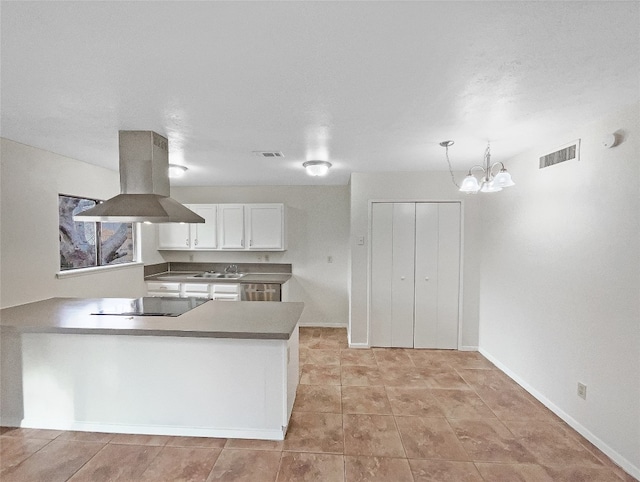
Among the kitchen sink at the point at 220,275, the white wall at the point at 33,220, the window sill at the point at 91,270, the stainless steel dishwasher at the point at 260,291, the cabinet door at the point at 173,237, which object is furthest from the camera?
the cabinet door at the point at 173,237

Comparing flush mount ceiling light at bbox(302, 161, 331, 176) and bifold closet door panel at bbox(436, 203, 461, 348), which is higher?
flush mount ceiling light at bbox(302, 161, 331, 176)

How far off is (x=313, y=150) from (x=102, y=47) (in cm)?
193

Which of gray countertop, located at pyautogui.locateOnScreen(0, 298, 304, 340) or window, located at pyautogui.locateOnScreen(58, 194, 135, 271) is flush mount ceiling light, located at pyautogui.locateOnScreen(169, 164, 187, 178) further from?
gray countertop, located at pyautogui.locateOnScreen(0, 298, 304, 340)

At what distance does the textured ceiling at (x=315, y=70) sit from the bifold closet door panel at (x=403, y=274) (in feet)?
4.86

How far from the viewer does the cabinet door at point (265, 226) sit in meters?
4.86

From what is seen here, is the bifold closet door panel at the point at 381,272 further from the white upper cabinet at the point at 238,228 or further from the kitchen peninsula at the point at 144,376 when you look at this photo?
the kitchen peninsula at the point at 144,376

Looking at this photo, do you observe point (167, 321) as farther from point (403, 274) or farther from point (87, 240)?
point (403, 274)

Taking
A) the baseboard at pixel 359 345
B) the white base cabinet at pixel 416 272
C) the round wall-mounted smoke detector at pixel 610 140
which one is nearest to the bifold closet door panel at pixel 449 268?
the white base cabinet at pixel 416 272

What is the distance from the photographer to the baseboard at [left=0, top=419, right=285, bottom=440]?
7.54ft

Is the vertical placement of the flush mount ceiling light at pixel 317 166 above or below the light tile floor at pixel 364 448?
above

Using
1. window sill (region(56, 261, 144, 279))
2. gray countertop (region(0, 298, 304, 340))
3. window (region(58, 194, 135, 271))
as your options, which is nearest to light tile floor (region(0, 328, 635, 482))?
gray countertop (region(0, 298, 304, 340))

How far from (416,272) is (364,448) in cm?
243

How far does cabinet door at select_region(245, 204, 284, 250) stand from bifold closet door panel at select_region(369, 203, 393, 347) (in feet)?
5.20

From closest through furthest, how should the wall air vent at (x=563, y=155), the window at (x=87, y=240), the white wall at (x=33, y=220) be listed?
1. the wall air vent at (x=563, y=155)
2. the white wall at (x=33, y=220)
3. the window at (x=87, y=240)
